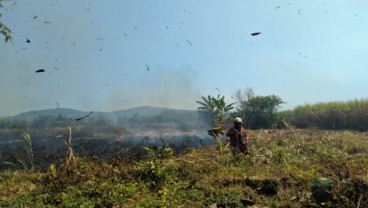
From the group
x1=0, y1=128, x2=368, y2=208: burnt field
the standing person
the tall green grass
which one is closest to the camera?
x1=0, y1=128, x2=368, y2=208: burnt field

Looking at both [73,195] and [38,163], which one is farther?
[38,163]

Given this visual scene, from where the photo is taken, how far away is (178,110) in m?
40.2

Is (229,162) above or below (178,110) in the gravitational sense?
below

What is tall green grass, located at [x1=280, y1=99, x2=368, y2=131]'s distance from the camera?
86.8 ft

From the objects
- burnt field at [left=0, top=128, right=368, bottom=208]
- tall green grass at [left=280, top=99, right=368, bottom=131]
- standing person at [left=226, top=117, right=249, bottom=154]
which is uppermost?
tall green grass at [left=280, top=99, right=368, bottom=131]

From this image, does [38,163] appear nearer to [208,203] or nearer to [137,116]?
[208,203]

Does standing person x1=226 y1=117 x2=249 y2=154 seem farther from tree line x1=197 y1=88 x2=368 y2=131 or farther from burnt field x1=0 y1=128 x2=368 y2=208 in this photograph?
tree line x1=197 y1=88 x2=368 y2=131

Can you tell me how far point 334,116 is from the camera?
90.2 feet

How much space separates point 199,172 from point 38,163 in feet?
21.8

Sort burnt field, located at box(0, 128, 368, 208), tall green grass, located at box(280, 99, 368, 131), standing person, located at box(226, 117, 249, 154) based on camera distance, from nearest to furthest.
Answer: burnt field, located at box(0, 128, 368, 208)
standing person, located at box(226, 117, 249, 154)
tall green grass, located at box(280, 99, 368, 131)

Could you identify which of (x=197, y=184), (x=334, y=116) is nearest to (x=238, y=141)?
(x=197, y=184)

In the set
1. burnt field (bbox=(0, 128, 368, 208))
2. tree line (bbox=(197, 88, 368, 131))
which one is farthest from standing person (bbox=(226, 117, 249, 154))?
tree line (bbox=(197, 88, 368, 131))

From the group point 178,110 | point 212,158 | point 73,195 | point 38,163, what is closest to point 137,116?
point 178,110

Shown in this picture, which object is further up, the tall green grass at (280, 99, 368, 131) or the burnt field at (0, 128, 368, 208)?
the tall green grass at (280, 99, 368, 131)
